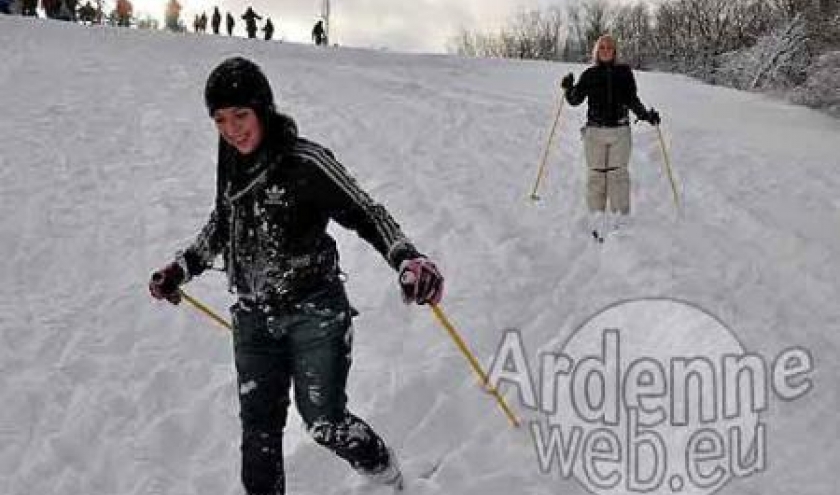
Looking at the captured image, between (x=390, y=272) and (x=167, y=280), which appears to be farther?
(x=390, y=272)

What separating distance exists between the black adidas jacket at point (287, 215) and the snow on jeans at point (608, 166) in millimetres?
5497

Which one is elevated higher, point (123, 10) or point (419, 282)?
point (123, 10)

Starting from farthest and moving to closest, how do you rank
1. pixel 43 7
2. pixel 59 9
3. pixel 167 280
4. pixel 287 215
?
pixel 59 9 < pixel 43 7 < pixel 167 280 < pixel 287 215

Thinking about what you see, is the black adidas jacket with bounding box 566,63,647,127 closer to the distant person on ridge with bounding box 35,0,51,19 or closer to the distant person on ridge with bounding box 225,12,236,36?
the distant person on ridge with bounding box 35,0,51,19

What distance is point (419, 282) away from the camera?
3.48 metres

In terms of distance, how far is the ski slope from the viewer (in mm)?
4910

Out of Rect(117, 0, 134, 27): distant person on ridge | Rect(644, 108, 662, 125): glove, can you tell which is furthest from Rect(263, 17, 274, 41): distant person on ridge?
Rect(644, 108, 662, 125): glove

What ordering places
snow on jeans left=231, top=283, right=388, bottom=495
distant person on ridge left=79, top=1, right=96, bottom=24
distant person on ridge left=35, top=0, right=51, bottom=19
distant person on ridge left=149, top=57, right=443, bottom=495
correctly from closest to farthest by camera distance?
distant person on ridge left=149, top=57, right=443, bottom=495 < snow on jeans left=231, top=283, right=388, bottom=495 < distant person on ridge left=35, top=0, right=51, bottom=19 < distant person on ridge left=79, top=1, right=96, bottom=24

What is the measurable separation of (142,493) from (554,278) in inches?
158

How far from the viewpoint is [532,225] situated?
9422mm

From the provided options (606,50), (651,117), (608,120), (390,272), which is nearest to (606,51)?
(606,50)

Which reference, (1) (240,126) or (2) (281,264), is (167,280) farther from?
(1) (240,126)

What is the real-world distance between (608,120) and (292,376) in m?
5.74

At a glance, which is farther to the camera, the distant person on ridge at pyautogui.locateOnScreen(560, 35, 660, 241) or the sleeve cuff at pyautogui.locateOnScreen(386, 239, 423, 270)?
the distant person on ridge at pyautogui.locateOnScreen(560, 35, 660, 241)
